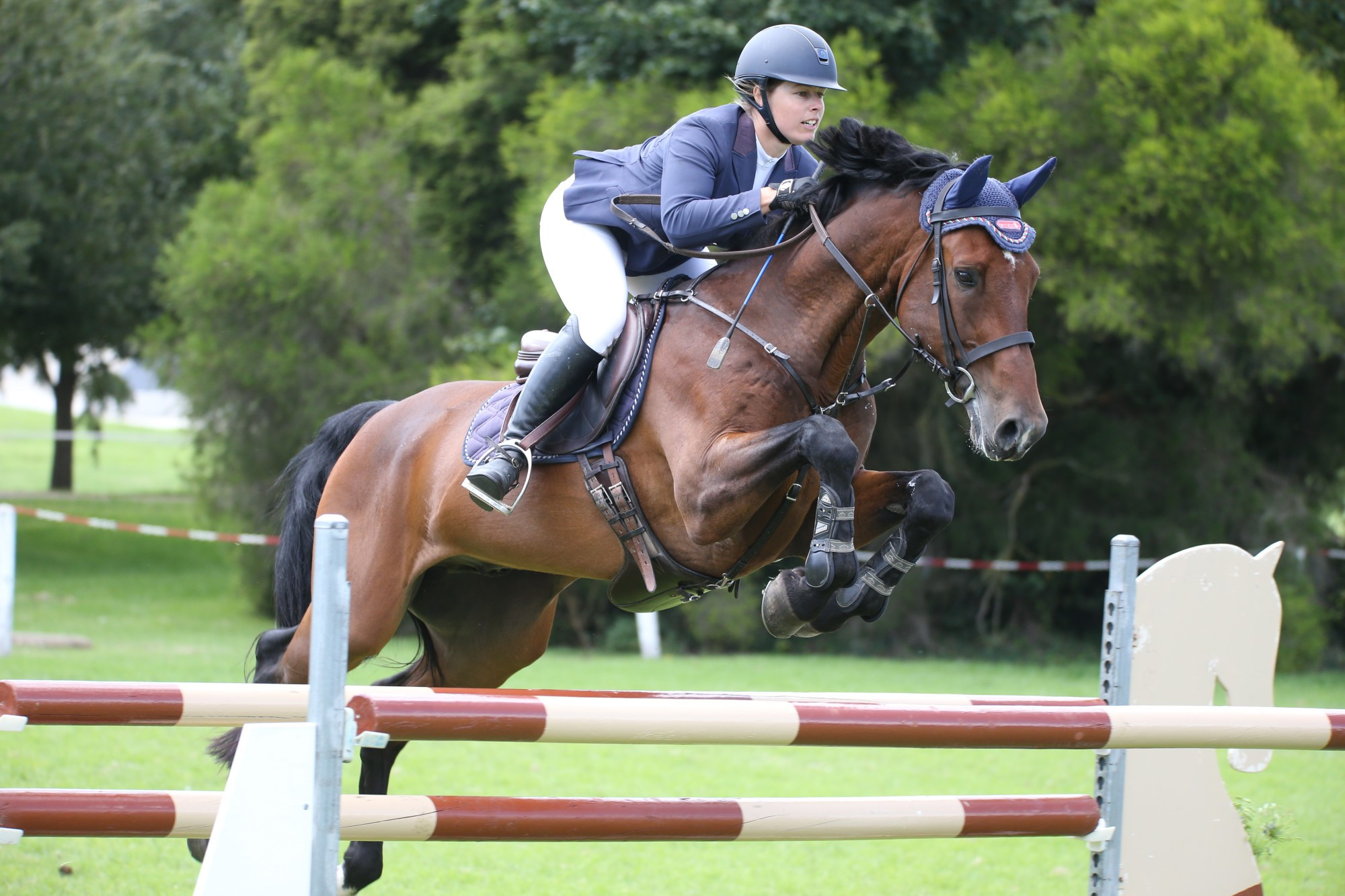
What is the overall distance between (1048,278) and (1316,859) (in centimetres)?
578

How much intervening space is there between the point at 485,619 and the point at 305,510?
774mm

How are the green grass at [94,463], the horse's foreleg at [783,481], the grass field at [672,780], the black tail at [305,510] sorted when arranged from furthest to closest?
the green grass at [94,463], the grass field at [672,780], the black tail at [305,510], the horse's foreleg at [783,481]

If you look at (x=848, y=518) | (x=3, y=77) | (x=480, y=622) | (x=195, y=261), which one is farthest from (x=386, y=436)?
(x=3, y=77)

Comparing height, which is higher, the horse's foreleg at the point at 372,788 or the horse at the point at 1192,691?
the horse at the point at 1192,691

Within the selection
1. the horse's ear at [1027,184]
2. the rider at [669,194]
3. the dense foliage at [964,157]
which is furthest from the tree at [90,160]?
the horse's ear at [1027,184]

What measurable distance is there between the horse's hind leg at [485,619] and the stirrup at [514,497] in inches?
27.7

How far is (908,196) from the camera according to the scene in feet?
11.1

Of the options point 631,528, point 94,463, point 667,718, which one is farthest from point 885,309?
point 94,463

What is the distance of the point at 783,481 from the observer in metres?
3.24

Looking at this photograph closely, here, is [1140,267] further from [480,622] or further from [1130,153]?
[480,622]

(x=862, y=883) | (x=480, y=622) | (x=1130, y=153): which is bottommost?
(x=862, y=883)

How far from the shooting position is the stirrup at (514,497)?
11.2 feet

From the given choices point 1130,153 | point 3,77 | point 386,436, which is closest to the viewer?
point 386,436

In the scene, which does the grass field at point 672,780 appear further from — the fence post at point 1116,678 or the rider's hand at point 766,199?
the rider's hand at point 766,199
